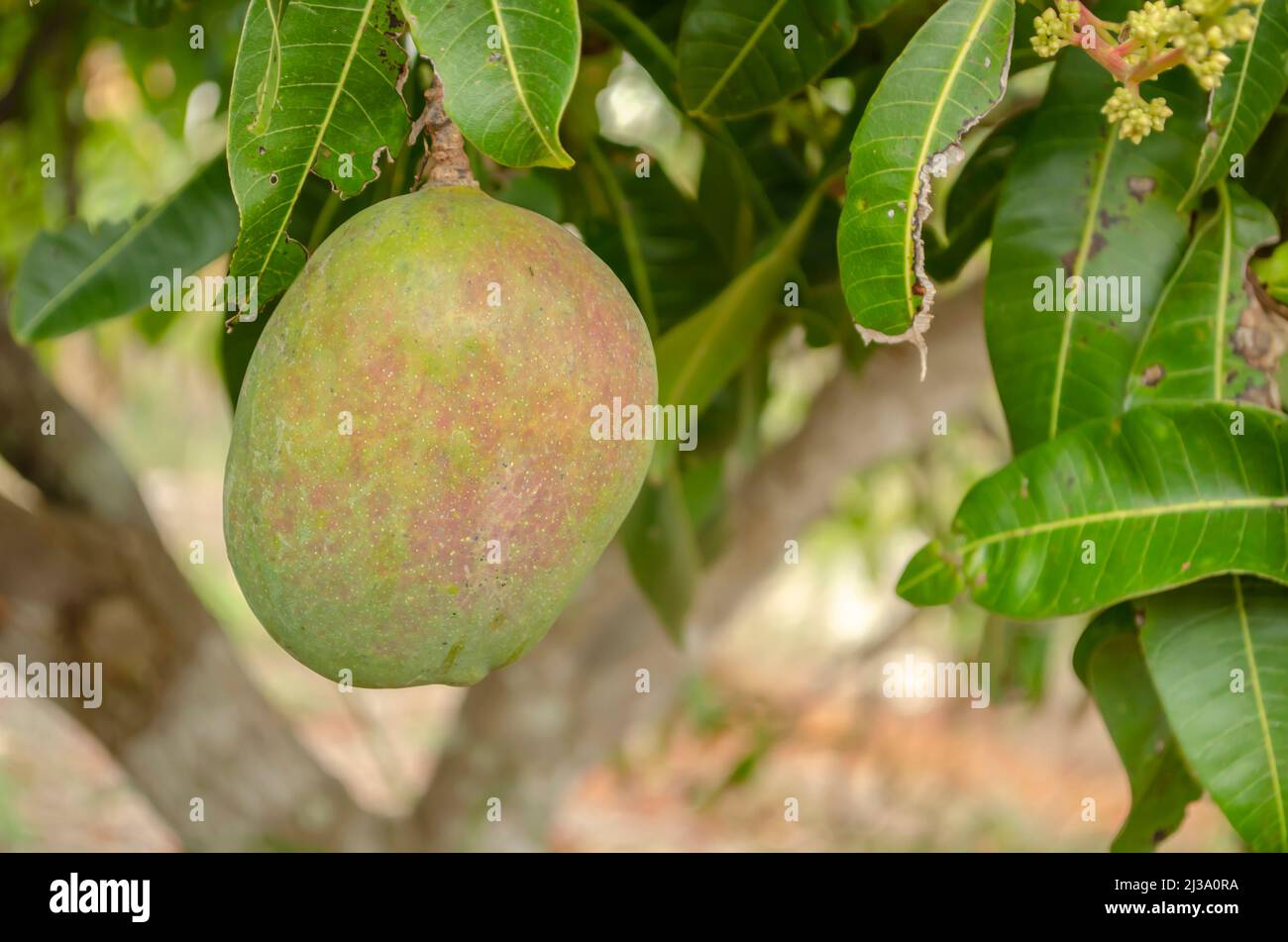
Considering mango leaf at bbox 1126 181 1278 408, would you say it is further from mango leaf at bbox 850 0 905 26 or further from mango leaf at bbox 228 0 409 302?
mango leaf at bbox 228 0 409 302

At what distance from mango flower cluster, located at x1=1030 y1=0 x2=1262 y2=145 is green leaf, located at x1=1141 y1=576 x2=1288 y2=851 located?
292 mm

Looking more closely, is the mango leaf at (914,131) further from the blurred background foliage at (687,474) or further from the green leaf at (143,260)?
the green leaf at (143,260)

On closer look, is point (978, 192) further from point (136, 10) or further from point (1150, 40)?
point (136, 10)

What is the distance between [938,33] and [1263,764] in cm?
44

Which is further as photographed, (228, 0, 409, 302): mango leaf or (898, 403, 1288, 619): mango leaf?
(898, 403, 1288, 619): mango leaf

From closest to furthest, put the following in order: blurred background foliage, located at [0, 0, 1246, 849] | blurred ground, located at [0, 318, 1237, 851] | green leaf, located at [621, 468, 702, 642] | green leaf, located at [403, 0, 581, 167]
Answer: green leaf, located at [403, 0, 581, 167] < blurred background foliage, located at [0, 0, 1246, 849] < green leaf, located at [621, 468, 702, 642] < blurred ground, located at [0, 318, 1237, 851]

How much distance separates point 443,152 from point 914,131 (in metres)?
0.23

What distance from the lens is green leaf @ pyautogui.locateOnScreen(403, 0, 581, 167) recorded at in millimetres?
510

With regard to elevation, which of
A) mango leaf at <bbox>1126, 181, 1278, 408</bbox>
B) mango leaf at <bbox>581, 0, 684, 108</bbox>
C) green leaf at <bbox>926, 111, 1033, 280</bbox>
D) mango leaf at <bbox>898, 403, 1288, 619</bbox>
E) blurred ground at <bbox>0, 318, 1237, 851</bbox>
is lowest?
blurred ground at <bbox>0, 318, 1237, 851</bbox>

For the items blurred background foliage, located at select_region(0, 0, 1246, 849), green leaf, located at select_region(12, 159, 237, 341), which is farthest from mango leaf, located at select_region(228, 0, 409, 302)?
green leaf, located at select_region(12, 159, 237, 341)

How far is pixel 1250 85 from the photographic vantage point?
2.12ft

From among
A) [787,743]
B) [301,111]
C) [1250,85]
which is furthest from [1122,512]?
[787,743]

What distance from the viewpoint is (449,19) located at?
52 centimetres

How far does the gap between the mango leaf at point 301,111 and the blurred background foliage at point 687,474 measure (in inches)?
5.7
